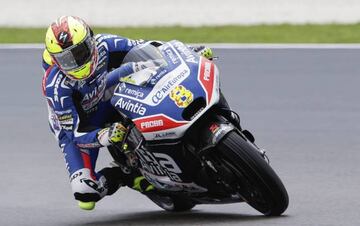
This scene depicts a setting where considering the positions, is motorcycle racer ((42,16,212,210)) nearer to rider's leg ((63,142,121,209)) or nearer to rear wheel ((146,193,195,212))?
rider's leg ((63,142,121,209))

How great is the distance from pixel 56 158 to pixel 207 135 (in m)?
3.16

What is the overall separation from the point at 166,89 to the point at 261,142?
3178mm

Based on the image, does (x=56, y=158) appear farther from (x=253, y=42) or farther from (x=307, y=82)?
(x=253, y=42)

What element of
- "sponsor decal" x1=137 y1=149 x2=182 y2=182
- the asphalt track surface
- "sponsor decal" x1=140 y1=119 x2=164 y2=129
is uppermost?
"sponsor decal" x1=140 y1=119 x2=164 y2=129

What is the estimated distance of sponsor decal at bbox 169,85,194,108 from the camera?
559 centimetres

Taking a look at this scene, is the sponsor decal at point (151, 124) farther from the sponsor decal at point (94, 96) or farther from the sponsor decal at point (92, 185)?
the sponsor decal at point (92, 185)

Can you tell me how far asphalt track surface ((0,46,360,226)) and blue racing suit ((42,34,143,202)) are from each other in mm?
340

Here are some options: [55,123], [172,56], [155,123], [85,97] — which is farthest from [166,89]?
[55,123]

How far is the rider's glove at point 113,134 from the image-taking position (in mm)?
5805

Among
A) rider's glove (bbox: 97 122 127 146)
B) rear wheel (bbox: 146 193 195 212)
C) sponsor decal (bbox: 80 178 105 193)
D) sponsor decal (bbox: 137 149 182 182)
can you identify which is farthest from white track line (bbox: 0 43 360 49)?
rider's glove (bbox: 97 122 127 146)

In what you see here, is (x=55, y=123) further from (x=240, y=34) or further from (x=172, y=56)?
(x=240, y=34)

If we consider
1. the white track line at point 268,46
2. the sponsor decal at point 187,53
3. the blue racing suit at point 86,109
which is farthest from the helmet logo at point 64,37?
the white track line at point 268,46

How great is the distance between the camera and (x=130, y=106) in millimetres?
5773

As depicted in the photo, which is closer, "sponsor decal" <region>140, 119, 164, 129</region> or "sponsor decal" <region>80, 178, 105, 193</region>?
"sponsor decal" <region>140, 119, 164, 129</region>
